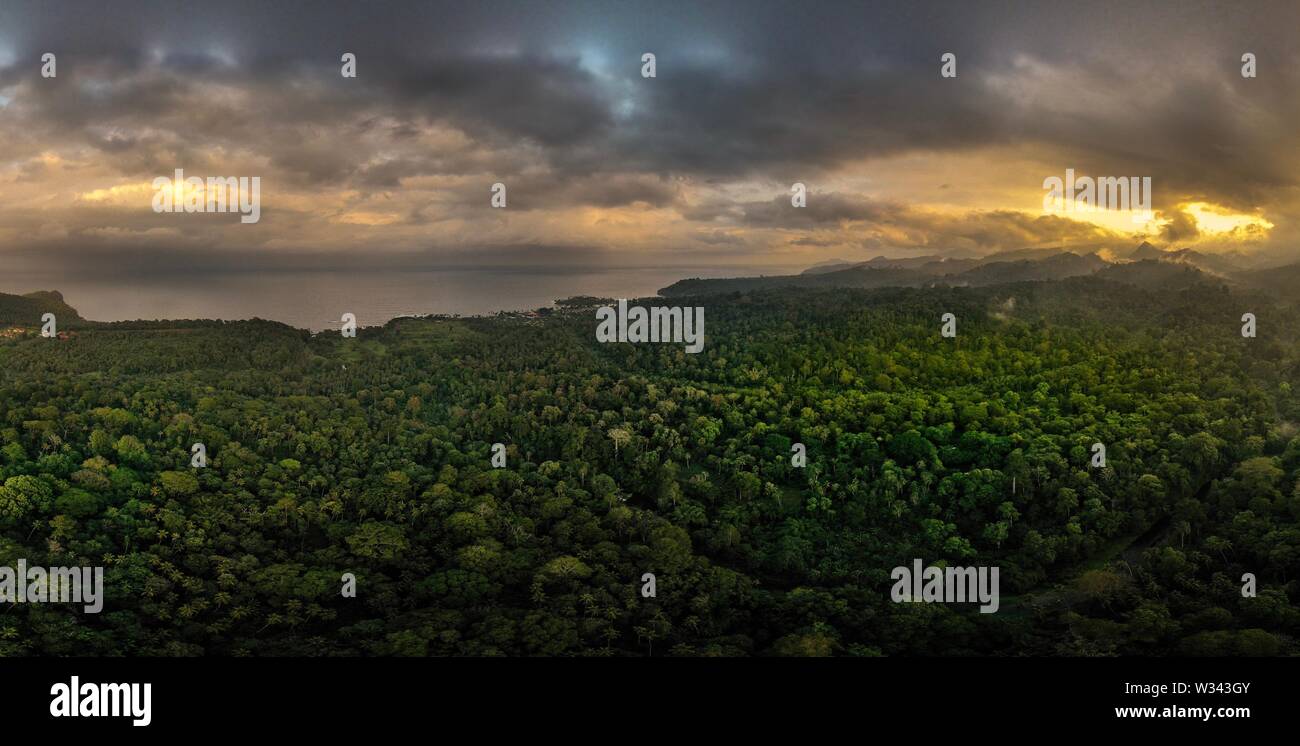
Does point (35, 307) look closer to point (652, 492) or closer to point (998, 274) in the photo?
point (652, 492)

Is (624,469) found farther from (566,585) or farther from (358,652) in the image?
(358,652)

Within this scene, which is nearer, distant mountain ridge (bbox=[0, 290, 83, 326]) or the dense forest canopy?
the dense forest canopy

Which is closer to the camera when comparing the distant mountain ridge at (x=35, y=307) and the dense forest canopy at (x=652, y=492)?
the dense forest canopy at (x=652, y=492)

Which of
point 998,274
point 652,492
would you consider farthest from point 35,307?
point 998,274

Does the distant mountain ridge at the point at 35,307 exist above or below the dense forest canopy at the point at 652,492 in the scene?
above

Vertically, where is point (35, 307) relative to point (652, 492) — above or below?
above

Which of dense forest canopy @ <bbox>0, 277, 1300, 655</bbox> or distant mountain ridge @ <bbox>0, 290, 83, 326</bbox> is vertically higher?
distant mountain ridge @ <bbox>0, 290, 83, 326</bbox>

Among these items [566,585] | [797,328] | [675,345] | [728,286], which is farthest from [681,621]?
[728,286]

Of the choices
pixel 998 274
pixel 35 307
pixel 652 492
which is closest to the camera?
pixel 652 492
